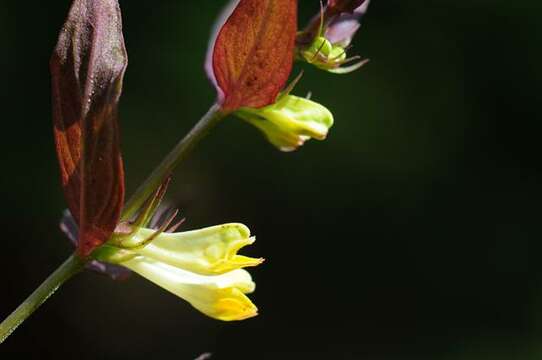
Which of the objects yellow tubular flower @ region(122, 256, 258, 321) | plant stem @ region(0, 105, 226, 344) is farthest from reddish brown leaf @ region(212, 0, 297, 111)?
yellow tubular flower @ region(122, 256, 258, 321)

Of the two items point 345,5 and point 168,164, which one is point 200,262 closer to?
point 168,164

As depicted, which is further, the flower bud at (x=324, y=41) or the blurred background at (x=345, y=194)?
the blurred background at (x=345, y=194)

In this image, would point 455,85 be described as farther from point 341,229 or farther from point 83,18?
point 83,18

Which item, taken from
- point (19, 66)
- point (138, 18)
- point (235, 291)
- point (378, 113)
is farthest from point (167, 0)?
point (235, 291)

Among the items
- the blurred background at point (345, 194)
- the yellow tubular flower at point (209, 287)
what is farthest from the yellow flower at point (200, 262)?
the blurred background at point (345, 194)

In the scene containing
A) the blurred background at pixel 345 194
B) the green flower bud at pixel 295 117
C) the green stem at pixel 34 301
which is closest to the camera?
the green stem at pixel 34 301

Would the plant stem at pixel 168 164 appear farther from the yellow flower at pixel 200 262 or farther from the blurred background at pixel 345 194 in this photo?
the blurred background at pixel 345 194
